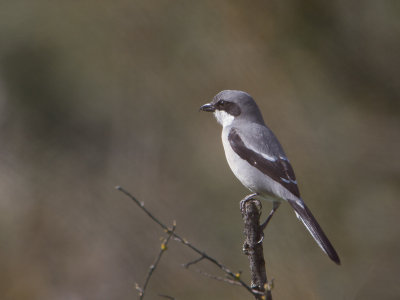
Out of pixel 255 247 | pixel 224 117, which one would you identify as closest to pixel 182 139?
pixel 224 117

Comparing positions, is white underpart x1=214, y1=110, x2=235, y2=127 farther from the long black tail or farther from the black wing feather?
the long black tail

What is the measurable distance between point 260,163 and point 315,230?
2.40 ft

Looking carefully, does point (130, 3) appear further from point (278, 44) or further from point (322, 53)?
point (322, 53)

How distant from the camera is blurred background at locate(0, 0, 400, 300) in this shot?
24.8 ft

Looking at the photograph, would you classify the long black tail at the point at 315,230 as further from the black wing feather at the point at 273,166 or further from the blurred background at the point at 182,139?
the blurred background at the point at 182,139

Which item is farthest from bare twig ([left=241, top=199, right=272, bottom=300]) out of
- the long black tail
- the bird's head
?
the bird's head

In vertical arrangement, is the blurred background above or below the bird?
above

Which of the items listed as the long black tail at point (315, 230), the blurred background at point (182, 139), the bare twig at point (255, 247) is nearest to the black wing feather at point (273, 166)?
the long black tail at point (315, 230)

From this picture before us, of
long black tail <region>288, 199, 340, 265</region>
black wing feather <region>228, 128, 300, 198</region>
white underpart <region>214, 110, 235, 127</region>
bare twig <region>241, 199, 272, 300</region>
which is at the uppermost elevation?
white underpart <region>214, 110, 235, 127</region>

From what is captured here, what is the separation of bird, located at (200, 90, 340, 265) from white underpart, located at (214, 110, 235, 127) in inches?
1.8

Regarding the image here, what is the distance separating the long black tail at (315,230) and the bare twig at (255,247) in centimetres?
36

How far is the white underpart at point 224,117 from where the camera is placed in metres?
5.15

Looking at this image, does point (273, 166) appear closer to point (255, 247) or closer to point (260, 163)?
point (260, 163)

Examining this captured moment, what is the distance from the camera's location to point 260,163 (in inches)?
177
